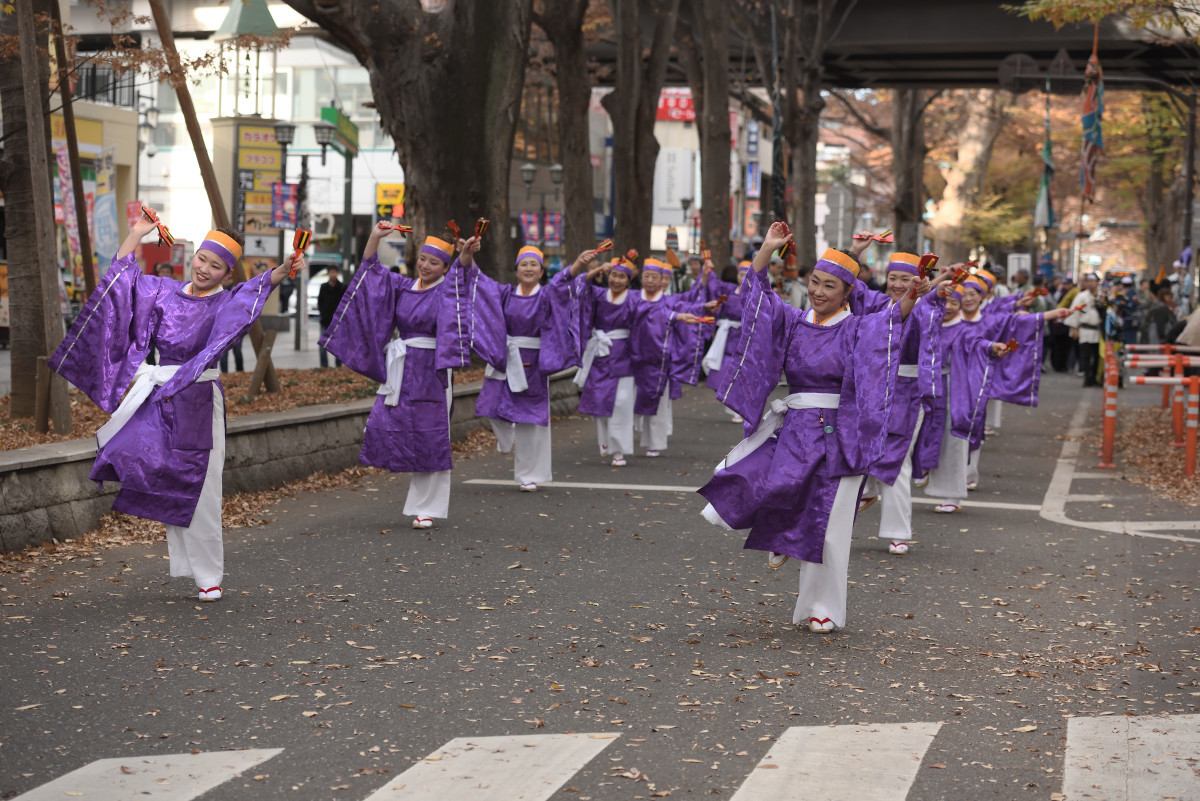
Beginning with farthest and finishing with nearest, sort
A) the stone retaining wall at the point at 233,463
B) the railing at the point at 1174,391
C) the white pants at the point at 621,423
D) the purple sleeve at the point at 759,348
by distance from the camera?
the white pants at the point at 621,423
the railing at the point at 1174,391
the stone retaining wall at the point at 233,463
the purple sleeve at the point at 759,348

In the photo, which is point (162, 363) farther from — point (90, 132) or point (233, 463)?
point (90, 132)

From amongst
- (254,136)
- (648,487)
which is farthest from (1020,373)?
(254,136)

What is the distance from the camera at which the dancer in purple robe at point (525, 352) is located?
1080 cm

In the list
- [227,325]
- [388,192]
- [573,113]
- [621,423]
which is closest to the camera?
[227,325]

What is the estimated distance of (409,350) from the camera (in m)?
9.55

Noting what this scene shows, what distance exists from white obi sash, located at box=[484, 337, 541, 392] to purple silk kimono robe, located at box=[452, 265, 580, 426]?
3 cm

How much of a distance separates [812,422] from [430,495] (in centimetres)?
364

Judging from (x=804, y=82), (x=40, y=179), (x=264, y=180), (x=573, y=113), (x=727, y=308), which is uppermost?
(x=804, y=82)

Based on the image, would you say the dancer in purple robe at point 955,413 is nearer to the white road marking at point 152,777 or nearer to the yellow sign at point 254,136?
the white road marking at point 152,777

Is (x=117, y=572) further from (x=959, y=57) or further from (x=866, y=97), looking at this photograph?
(x=866, y=97)

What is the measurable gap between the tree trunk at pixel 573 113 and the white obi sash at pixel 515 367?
871cm

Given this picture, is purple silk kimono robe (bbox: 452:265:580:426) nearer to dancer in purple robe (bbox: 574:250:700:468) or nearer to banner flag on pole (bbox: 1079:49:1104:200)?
dancer in purple robe (bbox: 574:250:700:468)

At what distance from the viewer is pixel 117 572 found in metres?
7.70

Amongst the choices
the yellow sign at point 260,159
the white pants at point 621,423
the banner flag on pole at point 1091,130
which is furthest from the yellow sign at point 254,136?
the white pants at point 621,423
